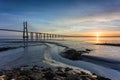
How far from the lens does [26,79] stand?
8258 mm

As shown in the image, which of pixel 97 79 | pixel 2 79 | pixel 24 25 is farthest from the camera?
pixel 24 25

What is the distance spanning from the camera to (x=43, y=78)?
8.54 meters

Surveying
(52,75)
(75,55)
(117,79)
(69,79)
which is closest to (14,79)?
(52,75)

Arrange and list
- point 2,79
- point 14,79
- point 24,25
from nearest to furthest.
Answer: point 2,79 < point 14,79 < point 24,25

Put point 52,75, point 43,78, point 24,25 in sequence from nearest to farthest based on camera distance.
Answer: point 43,78 < point 52,75 < point 24,25

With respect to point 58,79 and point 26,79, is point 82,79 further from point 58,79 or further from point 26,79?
point 26,79

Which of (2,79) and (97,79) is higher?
(2,79)

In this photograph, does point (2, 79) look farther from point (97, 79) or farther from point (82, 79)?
point (97, 79)

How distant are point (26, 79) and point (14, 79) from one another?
584 mm

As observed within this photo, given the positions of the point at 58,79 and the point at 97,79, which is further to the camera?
the point at 97,79

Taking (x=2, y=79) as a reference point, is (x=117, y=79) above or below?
below

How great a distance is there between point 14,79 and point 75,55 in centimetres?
1549

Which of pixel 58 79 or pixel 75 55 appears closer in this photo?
pixel 58 79

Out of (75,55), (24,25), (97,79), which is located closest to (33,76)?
(97,79)
